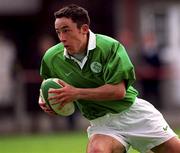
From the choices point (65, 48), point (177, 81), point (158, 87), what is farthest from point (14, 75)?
point (65, 48)

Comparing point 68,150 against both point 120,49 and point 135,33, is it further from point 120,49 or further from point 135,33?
point 135,33

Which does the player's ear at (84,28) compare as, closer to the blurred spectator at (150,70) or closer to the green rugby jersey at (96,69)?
the green rugby jersey at (96,69)

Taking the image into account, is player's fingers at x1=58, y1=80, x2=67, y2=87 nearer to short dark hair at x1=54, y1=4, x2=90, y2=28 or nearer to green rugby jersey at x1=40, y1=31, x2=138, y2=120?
green rugby jersey at x1=40, y1=31, x2=138, y2=120

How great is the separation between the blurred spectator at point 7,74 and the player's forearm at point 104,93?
38.7 feet

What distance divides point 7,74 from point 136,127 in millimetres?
12450

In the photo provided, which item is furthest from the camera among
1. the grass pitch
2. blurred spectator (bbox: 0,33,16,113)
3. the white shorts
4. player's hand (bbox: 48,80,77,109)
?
blurred spectator (bbox: 0,33,16,113)

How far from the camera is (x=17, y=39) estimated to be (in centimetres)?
2517

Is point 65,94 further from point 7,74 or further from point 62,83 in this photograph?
point 7,74

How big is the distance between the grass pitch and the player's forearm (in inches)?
234

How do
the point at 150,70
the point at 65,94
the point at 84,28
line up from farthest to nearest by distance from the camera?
1. the point at 150,70
2. the point at 84,28
3. the point at 65,94

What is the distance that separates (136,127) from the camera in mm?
9789

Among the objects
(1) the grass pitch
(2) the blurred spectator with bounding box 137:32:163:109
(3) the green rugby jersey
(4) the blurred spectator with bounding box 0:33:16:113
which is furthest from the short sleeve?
(4) the blurred spectator with bounding box 0:33:16:113

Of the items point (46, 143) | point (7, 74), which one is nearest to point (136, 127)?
point (46, 143)

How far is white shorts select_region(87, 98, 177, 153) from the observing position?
9.71 metres
